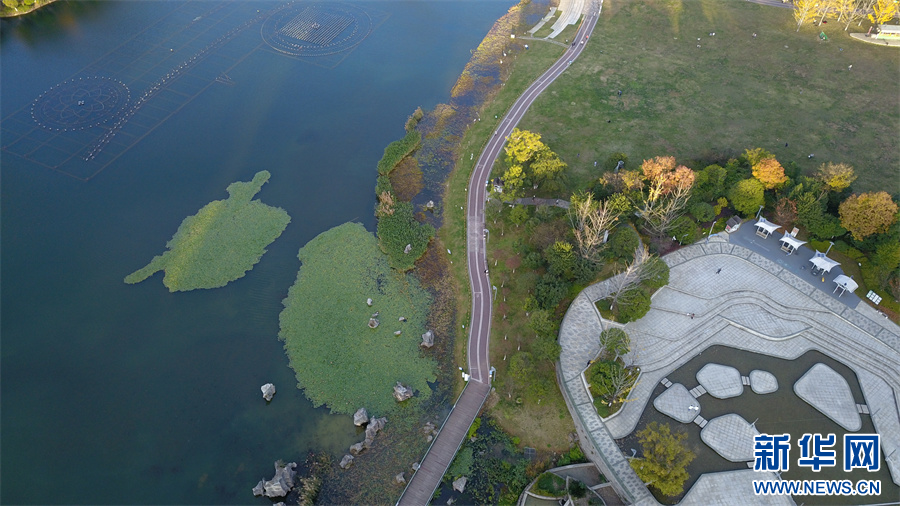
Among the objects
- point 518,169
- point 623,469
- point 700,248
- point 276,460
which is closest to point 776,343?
point 700,248

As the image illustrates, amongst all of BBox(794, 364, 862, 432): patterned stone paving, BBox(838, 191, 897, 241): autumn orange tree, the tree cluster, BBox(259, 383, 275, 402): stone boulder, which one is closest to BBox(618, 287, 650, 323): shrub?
BBox(794, 364, 862, 432): patterned stone paving

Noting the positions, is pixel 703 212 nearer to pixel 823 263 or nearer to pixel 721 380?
pixel 823 263

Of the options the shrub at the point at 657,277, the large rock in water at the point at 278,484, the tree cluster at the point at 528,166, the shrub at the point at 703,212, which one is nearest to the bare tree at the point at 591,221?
the tree cluster at the point at 528,166

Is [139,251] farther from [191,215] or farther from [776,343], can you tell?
[776,343]

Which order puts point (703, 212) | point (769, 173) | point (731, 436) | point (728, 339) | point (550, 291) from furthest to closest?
point (769, 173) < point (703, 212) < point (550, 291) < point (728, 339) < point (731, 436)

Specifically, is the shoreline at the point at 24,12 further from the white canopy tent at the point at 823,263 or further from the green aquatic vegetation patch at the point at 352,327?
the white canopy tent at the point at 823,263

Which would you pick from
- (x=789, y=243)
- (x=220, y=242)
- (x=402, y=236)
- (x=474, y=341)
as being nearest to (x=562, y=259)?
(x=474, y=341)
